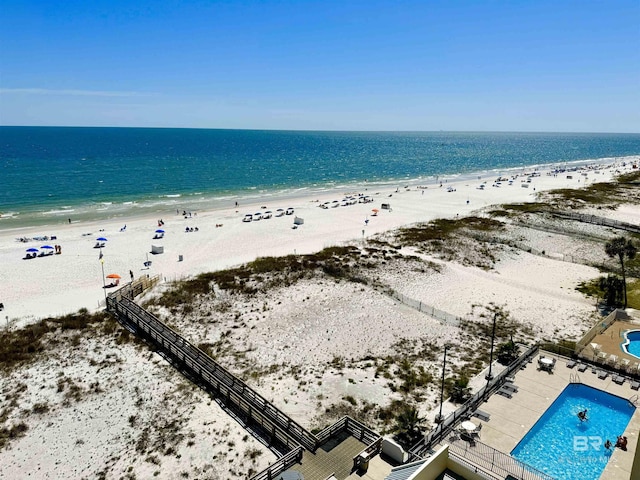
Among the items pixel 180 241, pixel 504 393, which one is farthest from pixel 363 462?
pixel 180 241

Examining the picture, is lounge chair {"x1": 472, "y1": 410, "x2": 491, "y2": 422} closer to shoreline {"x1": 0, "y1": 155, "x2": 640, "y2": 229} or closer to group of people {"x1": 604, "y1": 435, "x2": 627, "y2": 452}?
group of people {"x1": 604, "y1": 435, "x2": 627, "y2": 452}

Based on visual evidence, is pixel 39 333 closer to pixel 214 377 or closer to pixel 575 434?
pixel 214 377

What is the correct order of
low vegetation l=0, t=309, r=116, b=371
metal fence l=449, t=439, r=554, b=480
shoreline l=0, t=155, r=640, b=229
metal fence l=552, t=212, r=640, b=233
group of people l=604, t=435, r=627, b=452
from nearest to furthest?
metal fence l=449, t=439, r=554, b=480, group of people l=604, t=435, r=627, b=452, low vegetation l=0, t=309, r=116, b=371, metal fence l=552, t=212, r=640, b=233, shoreline l=0, t=155, r=640, b=229

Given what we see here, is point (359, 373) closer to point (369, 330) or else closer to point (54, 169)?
point (369, 330)

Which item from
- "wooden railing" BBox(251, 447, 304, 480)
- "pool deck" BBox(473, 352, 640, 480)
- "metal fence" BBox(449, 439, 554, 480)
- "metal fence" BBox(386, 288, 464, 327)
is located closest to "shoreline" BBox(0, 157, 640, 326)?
"metal fence" BBox(386, 288, 464, 327)

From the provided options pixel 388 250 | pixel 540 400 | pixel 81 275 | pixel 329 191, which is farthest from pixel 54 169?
pixel 540 400

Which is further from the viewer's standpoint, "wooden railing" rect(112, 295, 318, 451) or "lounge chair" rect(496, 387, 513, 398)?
"lounge chair" rect(496, 387, 513, 398)

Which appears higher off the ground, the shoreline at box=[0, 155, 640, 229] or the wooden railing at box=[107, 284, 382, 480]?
the shoreline at box=[0, 155, 640, 229]
